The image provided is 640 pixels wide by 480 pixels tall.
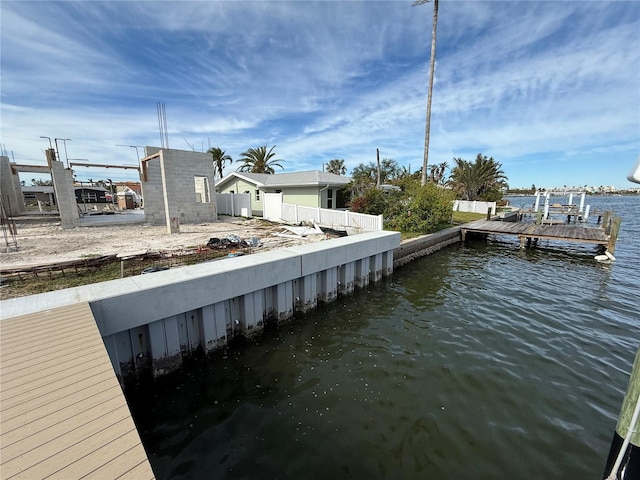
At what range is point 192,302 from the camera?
4.82 metres

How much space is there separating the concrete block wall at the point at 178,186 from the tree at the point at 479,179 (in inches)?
1154

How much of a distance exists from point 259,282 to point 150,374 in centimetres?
234

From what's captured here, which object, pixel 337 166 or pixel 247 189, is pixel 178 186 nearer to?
pixel 247 189

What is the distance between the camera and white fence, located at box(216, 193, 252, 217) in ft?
67.5

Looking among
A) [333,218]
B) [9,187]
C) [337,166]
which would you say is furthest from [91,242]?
[337,166]

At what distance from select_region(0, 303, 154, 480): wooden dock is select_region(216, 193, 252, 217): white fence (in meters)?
17.7

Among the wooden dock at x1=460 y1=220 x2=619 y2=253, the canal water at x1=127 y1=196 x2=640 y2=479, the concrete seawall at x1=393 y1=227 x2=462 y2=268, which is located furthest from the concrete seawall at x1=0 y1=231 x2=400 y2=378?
the wooden dock at x1=460 y1=220 x2=619 y2=253

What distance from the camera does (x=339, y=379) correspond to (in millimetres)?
4660

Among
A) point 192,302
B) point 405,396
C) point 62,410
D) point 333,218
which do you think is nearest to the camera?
point 62,410

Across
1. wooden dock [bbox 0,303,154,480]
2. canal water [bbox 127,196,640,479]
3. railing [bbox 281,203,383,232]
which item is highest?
railing [bbox 281,203,383,232]

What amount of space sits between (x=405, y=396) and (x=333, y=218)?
10792mm

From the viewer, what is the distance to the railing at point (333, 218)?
502 inches

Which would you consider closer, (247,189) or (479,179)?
(247,189)

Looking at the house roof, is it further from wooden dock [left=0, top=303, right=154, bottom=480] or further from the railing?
wooden dock [left=0, top=303, right=154, bottom=480]
